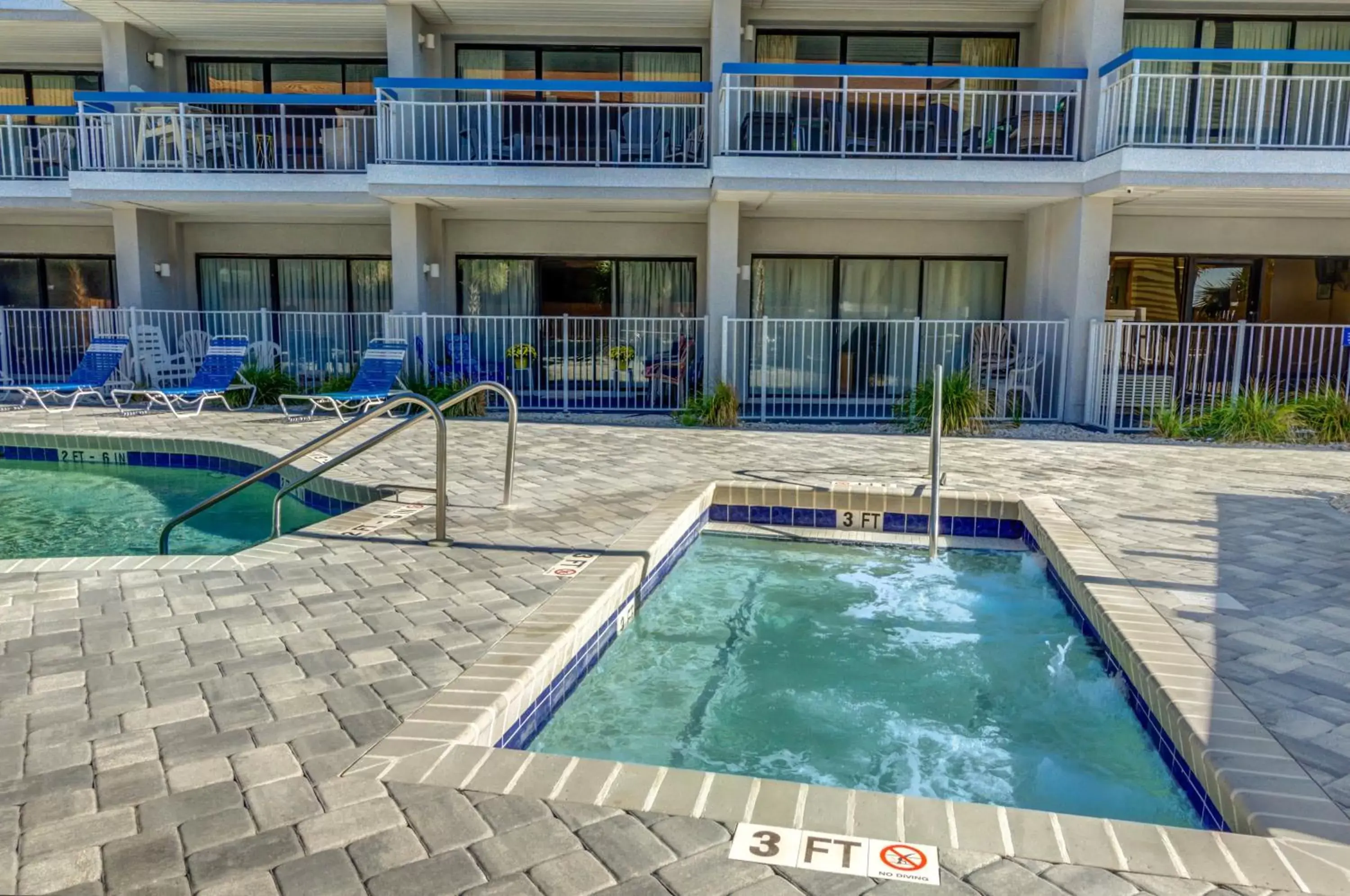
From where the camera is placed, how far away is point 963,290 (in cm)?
1541

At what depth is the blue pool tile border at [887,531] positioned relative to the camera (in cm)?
344

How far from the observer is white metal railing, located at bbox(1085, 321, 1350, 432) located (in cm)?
1173

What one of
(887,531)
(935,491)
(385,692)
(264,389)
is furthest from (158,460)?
(935,491)

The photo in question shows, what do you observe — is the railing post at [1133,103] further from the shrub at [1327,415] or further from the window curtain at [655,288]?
the window curtain at [655,288]

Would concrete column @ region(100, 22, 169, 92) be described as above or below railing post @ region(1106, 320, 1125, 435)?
above

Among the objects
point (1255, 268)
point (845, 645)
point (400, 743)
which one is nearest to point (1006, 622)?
point (845, 645)

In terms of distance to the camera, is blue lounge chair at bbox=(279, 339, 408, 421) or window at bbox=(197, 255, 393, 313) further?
window at bbox=(197, 255, 393, 313)

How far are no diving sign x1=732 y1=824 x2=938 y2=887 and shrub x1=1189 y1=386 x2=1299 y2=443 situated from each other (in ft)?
34.6

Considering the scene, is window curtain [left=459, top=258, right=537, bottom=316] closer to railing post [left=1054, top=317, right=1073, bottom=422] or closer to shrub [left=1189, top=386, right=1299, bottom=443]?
railing post [left=1054, top=317, right=1073, bottom=422]

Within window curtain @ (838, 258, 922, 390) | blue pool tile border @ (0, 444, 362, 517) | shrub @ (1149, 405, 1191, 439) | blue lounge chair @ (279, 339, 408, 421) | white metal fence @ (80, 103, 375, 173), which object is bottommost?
blue pool tile border @ (0, 444, 362, 517)

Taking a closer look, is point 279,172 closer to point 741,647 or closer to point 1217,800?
point 741,647

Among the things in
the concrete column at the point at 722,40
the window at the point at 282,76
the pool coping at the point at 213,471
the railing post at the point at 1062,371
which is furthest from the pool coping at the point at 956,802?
the window at the point at 282,76

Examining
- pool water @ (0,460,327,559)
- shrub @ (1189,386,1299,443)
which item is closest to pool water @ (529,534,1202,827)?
pool water @ (0,460,327,559)

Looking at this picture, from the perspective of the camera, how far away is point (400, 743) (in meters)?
3.16
